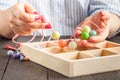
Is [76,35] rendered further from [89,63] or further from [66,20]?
[66,20]

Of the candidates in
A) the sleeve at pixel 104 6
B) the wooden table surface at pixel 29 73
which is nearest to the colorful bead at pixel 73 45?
the wooden table surface at pixel 29 73

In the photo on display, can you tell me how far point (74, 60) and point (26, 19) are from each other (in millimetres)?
262

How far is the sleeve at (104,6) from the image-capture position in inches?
62.0

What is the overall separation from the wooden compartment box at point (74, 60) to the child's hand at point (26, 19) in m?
0.07

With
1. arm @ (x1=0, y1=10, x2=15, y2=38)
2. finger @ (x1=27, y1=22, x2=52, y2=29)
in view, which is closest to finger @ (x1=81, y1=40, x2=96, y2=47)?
finger @ (x1=27, y1=22, x2=52, y2=29)

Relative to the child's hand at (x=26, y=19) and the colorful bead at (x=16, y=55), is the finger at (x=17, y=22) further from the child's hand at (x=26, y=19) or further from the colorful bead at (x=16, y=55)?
the colorful bead at (x=16, y=55)

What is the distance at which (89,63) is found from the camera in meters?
0.79

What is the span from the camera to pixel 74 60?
2.55ft

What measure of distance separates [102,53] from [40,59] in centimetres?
20

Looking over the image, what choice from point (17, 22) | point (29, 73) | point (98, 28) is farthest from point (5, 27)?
point (29, 73)

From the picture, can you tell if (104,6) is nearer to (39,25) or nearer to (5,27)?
(5,27)

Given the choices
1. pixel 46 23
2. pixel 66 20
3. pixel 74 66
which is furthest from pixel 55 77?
pixel 66 20

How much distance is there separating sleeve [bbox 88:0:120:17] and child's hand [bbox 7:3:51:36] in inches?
24.4

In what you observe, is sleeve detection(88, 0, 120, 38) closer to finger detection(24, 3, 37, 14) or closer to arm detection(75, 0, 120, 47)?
arm detection(75, 0, 120, 47)
